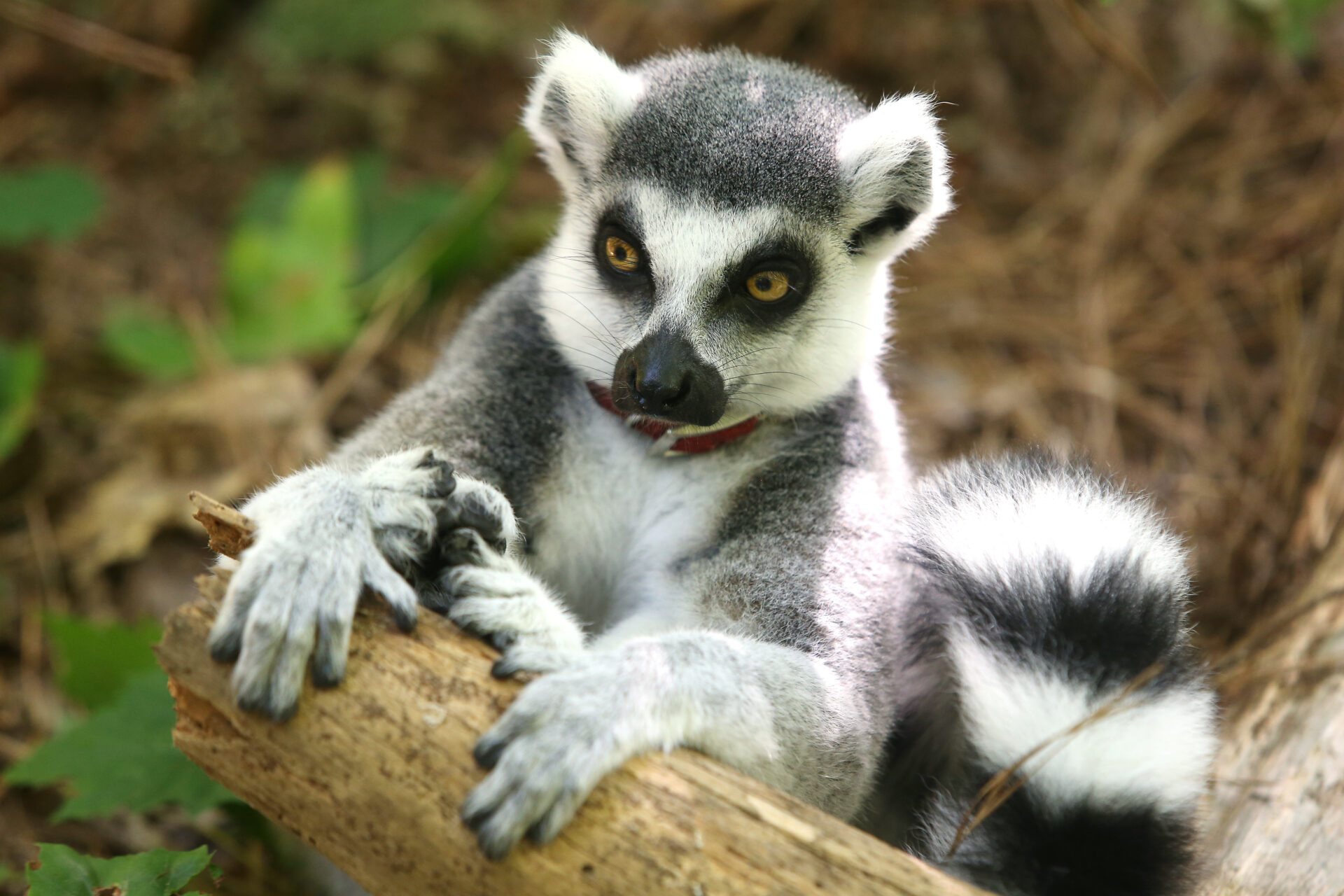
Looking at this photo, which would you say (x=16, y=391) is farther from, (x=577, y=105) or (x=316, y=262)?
(x=577, y=105)

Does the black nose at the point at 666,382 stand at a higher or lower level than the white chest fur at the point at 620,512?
higher

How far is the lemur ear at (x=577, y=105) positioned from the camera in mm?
2561

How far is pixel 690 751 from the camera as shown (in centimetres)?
184

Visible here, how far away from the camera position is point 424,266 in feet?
14.8

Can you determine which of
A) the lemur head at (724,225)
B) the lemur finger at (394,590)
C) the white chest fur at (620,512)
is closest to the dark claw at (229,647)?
the lemur finger at (394,590)

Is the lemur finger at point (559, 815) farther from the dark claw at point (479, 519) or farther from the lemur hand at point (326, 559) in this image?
the dark claw at point (479, 519)

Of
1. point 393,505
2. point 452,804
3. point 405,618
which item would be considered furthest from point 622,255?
point 452,804

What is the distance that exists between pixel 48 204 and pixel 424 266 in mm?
1601

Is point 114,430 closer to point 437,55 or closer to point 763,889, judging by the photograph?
point 437,55

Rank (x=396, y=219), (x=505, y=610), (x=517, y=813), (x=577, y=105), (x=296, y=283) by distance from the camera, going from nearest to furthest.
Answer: (x=517, y=813)
(x=505, y=610)
(x=577, y=105)
(x=296, y=283)
(x=396, y=219)

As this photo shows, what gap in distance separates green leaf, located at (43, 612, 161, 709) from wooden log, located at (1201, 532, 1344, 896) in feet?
9.96

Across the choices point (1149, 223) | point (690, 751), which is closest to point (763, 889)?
point (690, 751)

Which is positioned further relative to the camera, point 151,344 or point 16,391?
point 151,344

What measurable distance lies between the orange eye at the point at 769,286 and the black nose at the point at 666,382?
9.9 inches
